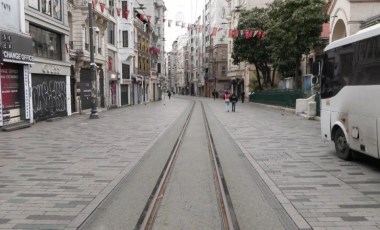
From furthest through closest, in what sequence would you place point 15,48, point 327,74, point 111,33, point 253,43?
point 253,43 → point 111,33 → point 15,48 → point 327,74

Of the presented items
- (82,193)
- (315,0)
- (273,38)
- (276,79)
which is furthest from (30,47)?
(276,79)

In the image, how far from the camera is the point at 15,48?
20.5m

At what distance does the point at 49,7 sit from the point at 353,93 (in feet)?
69.1

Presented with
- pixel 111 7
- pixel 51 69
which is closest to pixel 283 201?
pixel 51 69

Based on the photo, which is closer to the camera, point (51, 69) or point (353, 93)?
point (353, 93)

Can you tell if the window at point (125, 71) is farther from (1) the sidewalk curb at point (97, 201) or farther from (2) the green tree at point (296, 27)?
(1) the sidewalk curb at point (97, 201)

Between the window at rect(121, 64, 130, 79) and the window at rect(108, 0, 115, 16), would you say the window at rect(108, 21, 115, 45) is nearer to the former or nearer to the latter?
the window at rect(108, 0, 115, 16)

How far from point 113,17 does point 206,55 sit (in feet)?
215

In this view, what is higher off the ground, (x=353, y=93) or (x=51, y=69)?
(x=51, y=69)

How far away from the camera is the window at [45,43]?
25.1 metres

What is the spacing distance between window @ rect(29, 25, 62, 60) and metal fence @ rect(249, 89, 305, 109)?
16187 mm

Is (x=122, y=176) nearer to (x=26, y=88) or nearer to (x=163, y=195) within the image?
(x=163, y=195)

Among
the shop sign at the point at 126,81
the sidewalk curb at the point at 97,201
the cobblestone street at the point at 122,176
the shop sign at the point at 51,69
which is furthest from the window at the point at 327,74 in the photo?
the shop sign at the point at 126,81

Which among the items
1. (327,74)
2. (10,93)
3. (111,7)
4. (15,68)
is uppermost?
(111,7)
